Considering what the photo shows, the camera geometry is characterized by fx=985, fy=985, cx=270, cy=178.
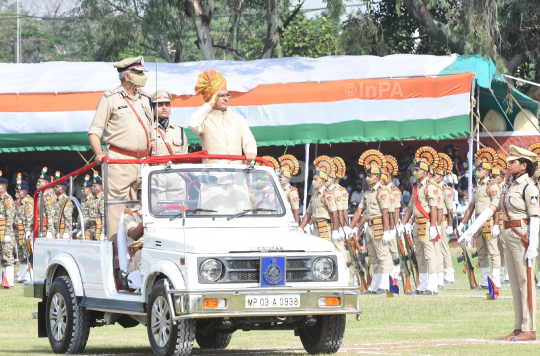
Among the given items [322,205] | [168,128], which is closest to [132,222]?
[168,128]

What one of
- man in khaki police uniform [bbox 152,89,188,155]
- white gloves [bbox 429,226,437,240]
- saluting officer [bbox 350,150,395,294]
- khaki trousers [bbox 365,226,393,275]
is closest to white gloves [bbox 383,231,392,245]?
saluting officer [bbox 350,150,395,294]

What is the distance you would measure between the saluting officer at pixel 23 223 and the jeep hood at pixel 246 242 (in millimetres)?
13421

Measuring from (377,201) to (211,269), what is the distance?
9.96 metres

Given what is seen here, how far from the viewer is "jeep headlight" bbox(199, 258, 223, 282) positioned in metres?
8.32

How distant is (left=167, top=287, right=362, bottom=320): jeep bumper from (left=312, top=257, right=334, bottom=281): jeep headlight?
0.55ft

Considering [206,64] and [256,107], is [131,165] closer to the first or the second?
[256,107]

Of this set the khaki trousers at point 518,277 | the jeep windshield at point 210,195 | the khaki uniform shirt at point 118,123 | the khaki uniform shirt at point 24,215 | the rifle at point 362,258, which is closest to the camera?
the jeep windshield at point 210,195

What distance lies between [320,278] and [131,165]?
2453 millimetres

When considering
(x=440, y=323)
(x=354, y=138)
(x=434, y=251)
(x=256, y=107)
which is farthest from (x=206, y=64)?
(x=440, y=323)

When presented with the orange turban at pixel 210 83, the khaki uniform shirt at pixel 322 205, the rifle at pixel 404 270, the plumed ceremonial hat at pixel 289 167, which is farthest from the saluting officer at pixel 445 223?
the orange turban at pixel 210 83

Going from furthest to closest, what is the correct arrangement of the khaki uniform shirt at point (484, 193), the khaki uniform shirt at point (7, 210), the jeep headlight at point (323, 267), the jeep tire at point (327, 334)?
the khaki uniform shirt at point (7, 210) → the khaki uniform shirt at point (484, 193) → the jeep tire at point (327, 334) → the jeep headlight at point (323, 267)

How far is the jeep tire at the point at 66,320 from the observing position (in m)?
9.80

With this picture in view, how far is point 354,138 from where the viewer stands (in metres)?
25.7

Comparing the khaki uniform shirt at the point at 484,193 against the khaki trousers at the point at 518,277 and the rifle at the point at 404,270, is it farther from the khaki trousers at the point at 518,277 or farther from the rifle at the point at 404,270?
the khaki trousers at the point at 518,277
